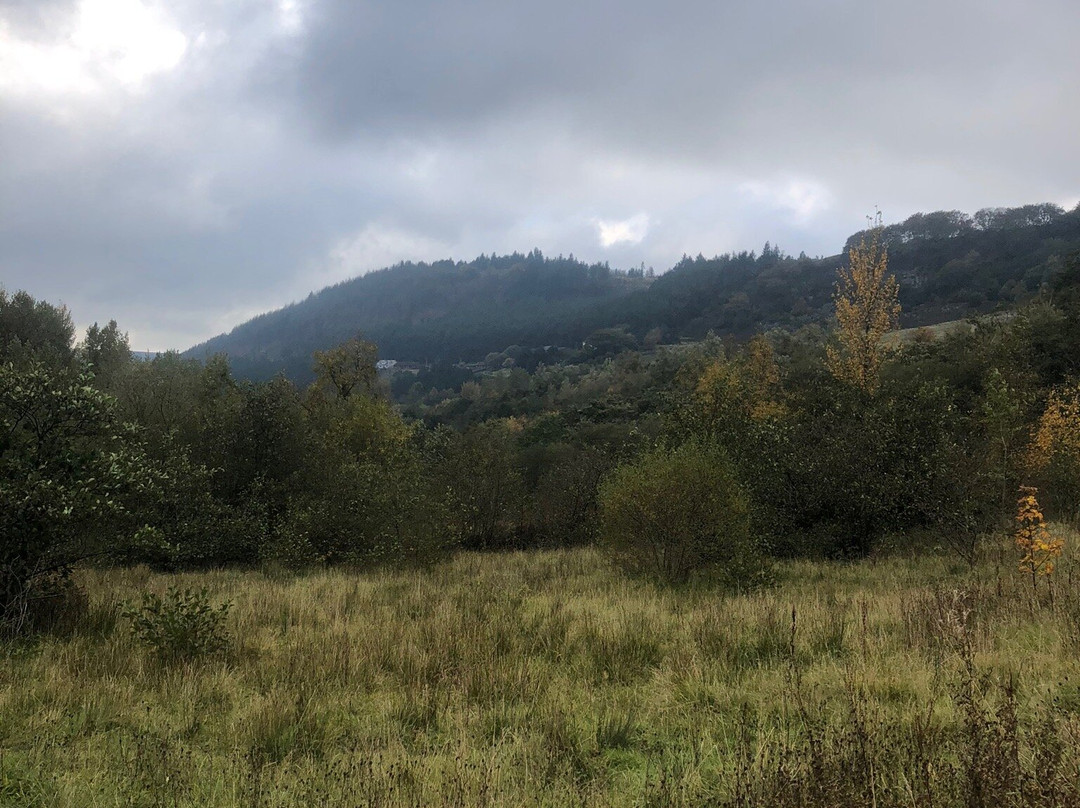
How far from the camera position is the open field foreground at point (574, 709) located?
3.39 metres

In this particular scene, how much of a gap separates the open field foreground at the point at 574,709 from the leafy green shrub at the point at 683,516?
363 centimetres

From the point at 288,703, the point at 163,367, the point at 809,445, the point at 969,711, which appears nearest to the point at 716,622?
the point at 969,711

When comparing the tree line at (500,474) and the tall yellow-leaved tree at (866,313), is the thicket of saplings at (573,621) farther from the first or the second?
the tall yellow-leaved tree at (866,313)

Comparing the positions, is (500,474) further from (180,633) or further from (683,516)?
(180,633)

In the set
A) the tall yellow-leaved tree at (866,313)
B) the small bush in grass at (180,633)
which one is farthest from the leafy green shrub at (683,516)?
the tall yellow-leaved tree at (866,313)

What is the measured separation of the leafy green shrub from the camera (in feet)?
40.3

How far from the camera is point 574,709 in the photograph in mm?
4863

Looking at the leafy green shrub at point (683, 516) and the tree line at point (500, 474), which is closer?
the tree line at point (500, 474)

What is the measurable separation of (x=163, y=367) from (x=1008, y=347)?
48.9 metres

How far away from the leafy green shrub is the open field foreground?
3.63 metres

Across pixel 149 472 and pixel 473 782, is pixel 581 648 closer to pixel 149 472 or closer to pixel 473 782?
pixel 473 782

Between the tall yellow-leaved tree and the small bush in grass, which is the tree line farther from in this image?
the small bush in grass

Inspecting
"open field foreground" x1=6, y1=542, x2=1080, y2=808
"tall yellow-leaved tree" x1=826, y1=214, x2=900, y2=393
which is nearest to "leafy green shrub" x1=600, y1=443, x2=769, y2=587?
"open field foreground" x1=6, y1=542, x2=1080, y2=808

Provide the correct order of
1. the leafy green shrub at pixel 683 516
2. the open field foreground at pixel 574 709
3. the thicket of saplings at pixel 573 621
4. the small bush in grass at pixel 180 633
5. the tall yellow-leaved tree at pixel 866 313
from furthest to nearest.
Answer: the tall yellow-leaved tree at pixel 866 313 → the leafy green shrub at pixel 683 516 → the small bush in grass at pixel 180 633 → the thicket of saplings at pixel 573 621 → the open field foreground at pixel 574 709
